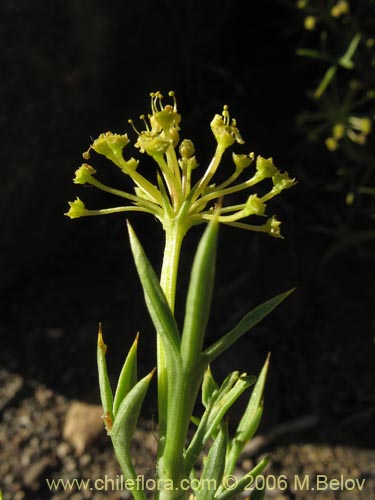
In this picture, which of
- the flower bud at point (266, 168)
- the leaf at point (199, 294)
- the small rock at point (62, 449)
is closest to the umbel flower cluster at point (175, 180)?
the flower bud at point (266, 168)

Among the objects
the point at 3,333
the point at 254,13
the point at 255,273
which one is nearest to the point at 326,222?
the point at 255,273

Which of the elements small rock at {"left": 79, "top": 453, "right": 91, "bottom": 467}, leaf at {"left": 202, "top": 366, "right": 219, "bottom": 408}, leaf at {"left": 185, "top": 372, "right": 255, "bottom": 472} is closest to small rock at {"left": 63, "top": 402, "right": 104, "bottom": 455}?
small rock at {"left": 79, "top": 453, "right": 91, "bottom": 467}

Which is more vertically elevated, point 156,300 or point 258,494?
point 156,300

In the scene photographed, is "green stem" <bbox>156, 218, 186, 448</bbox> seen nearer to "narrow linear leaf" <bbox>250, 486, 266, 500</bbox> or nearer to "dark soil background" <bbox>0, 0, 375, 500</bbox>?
"narrow linear leaf" <bbox>250, 486, 266, 500</bbox>

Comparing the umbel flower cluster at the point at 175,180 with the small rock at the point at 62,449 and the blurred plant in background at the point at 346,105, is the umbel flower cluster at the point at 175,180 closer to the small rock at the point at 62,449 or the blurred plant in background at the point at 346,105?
the blurred plant in background at the point at 346,105

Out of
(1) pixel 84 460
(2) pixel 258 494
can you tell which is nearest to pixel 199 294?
(2) pixel 258 494

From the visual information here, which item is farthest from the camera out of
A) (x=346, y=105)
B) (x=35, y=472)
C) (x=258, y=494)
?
(x=346, y=105)

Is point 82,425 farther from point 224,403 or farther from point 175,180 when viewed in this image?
point 175,180
